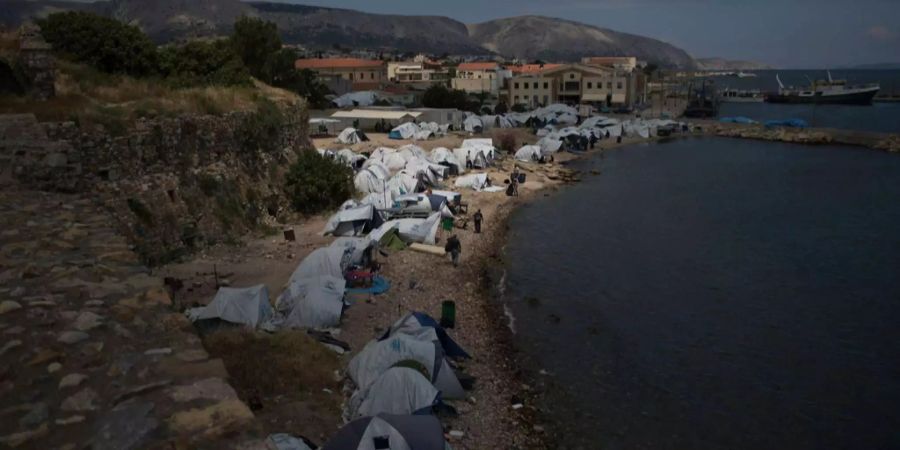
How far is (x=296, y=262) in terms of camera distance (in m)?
17.2

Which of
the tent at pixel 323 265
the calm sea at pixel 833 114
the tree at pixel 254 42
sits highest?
the tree at pixel 254 42

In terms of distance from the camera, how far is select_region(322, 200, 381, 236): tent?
66.2 ft

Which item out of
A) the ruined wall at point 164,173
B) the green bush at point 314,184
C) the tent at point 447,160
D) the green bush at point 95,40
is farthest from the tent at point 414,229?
the tent at point 447,160

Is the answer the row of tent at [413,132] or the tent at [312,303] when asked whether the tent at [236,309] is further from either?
the row of tent at [413,132]

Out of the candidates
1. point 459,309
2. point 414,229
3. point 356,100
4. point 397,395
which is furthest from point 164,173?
point 356,100

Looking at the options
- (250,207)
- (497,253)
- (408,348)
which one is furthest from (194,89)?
(408,348)

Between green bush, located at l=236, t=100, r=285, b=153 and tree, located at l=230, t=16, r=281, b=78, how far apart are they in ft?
80.9

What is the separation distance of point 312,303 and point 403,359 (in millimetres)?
3236

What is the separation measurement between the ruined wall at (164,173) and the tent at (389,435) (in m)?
5.94

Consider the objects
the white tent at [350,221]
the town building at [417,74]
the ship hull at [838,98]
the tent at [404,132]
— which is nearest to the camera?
the white tent at [350,221]

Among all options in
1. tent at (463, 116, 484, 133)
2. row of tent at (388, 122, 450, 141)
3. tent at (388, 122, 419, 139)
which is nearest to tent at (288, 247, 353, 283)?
row of tent at (388, 122, 450, 141)

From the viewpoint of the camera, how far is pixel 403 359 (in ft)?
36.4

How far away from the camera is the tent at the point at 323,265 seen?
49.9 ft

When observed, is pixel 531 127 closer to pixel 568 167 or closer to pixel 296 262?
pixel 568 167
